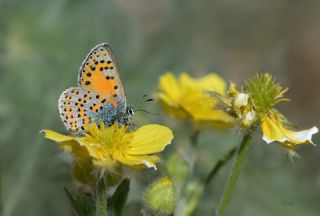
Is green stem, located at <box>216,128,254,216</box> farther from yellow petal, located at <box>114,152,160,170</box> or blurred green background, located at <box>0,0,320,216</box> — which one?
blurred green background, located at <box>0,0,320,216</box>

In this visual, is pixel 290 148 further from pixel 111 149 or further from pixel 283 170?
pixel 283 170

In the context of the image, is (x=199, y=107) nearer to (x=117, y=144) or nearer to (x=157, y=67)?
(x=117, y=144)

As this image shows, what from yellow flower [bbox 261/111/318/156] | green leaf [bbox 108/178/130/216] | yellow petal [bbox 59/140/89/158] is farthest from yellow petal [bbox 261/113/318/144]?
yellow petal [bbox 59/140/89/158]

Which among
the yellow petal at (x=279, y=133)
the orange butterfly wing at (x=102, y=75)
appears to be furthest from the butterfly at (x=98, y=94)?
the yellow petal at (x=279, y=133)

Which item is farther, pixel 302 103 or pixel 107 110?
pixel 302 103

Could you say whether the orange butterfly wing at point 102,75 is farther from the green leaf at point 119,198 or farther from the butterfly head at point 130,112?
the green leaf at point 119,198

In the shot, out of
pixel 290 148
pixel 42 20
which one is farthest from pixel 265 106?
pixel 42 20
